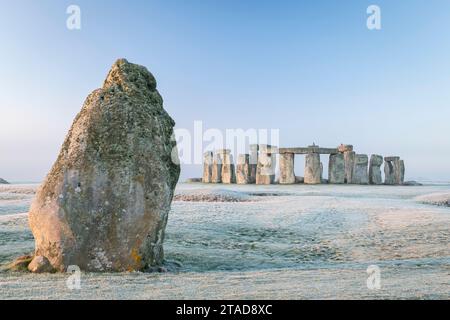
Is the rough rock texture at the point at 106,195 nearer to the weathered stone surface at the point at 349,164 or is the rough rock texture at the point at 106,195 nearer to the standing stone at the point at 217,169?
the weathered stone surface at the point at 349,164

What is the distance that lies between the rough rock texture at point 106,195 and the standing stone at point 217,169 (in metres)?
30.8

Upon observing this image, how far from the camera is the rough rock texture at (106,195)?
22.7ft

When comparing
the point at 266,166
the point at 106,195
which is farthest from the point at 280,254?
the point at 266,166

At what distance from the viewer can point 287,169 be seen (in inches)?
1371

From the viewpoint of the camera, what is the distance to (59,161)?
7324mm

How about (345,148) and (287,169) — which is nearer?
(287,169)

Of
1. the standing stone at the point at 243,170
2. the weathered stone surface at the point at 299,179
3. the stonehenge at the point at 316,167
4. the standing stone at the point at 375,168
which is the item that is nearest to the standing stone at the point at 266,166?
the stonehenge at the point at 316,167

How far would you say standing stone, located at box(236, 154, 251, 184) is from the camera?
36.2 meters

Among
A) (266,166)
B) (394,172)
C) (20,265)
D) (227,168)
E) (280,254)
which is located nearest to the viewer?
(20,265)

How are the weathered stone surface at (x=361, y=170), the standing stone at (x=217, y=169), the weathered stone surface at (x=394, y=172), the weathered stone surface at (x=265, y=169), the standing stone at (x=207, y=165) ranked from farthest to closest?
the standing stone at (x=207, y=165) → the standing stone at (x=217, y=169) → the weathered stone surface at (x=394, y=172) → the weathered stone surface at (x=265, y=169) → the weathered stone surface at (x=361, y=170)

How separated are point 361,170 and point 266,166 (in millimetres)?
6844

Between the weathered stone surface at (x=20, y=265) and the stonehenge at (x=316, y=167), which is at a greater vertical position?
the stonehenge at (x=316, y=167)

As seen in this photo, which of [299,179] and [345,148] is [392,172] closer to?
[345,148]

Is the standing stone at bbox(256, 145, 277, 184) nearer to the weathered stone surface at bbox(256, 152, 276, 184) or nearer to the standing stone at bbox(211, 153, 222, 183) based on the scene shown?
the weathered stone surface at bbox(256, 152, 276, 184)
